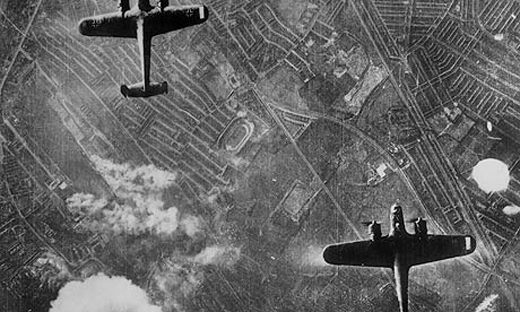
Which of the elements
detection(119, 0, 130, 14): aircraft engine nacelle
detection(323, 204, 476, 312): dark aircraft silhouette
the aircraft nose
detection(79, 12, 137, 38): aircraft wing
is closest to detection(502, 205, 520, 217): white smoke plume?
detection(323, 204, 476, 312): dark aircraft silhouette

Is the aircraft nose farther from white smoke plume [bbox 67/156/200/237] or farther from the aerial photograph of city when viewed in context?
white smoke plume [bbox 67/156/200/237]

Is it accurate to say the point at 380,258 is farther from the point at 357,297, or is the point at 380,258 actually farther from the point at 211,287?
the point at 211,287

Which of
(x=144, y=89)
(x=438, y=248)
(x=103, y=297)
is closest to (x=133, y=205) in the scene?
(x=103, y=297)

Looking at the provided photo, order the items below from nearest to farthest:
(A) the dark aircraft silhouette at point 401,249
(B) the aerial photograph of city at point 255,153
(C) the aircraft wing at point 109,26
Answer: (A) the dark aircraft silhouette at point 401,249
(C) the aircraft wing at point 109,26
(B) the aerial photograph of city at point 255,153

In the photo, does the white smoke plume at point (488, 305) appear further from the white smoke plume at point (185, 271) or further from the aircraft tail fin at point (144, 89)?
the aircraft tail fin at point (144, 89)

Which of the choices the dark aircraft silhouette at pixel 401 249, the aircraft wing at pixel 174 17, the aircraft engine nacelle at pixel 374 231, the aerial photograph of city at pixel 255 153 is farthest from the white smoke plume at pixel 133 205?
the aircraft engine nacelle at pixel 374 231

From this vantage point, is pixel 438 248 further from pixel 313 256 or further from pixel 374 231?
pixel 313 256

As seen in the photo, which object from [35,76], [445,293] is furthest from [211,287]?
[35,76]

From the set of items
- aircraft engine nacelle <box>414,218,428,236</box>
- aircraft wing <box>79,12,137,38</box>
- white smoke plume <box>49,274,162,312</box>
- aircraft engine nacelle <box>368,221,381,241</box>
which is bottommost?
white smoke plume <box>49,274,162,312</box>
